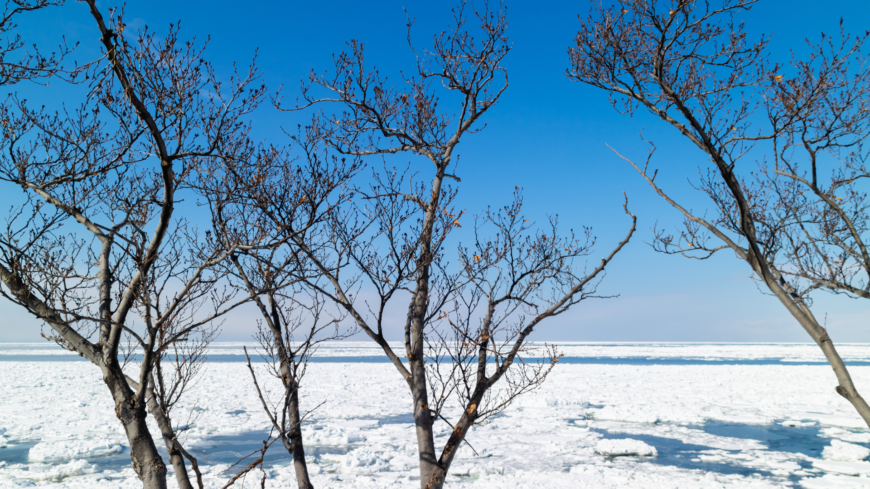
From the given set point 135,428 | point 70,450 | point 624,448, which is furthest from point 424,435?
point 70,450

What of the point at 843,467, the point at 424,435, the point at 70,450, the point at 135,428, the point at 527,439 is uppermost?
the point at 135,428

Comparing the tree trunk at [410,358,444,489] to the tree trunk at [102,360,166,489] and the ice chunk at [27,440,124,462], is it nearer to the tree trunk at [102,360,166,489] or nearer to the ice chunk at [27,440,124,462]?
the tree trunk at [102,360,166,489]

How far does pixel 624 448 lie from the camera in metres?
13.1

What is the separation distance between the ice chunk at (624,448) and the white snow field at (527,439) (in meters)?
0.04

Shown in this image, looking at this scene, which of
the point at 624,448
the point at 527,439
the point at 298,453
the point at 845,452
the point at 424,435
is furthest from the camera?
the point at 527,439

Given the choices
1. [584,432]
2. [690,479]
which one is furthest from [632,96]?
[584,432]

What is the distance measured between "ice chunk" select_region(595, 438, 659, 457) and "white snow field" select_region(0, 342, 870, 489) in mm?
37

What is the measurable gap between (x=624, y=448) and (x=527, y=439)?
2.86 metres

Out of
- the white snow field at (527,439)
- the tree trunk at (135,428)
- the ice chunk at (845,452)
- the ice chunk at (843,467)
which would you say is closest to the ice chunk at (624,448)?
the white snow field at (527,439)

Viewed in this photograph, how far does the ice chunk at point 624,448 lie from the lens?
508 inches

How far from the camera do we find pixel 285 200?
7062 mm

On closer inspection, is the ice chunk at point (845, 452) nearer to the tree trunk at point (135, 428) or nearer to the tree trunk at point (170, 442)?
the tree trunk at point (170, 442)

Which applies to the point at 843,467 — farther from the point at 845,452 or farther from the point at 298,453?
the point at 298,453

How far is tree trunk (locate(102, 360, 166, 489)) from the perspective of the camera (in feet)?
15.0
